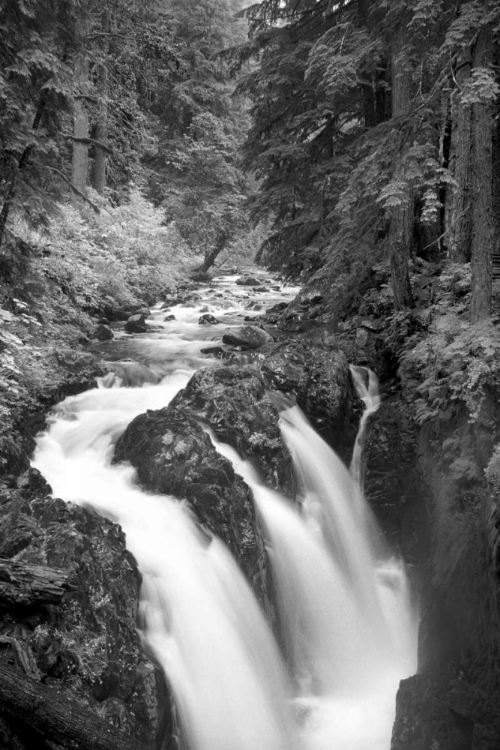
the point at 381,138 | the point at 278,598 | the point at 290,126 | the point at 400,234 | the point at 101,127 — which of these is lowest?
the point at 278,598

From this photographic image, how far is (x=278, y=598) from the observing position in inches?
281

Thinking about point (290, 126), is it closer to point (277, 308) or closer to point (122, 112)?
point (277, 308)

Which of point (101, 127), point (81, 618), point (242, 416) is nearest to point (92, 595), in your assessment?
point (81, 618)

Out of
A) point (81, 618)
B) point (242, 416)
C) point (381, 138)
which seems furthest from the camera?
point (242, 416)

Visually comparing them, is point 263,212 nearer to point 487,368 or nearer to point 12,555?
point 487,368

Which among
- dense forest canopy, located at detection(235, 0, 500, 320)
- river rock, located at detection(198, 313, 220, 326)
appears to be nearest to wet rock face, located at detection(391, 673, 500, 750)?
dense forest canopy, located at detection(235, 0, 500, 320)

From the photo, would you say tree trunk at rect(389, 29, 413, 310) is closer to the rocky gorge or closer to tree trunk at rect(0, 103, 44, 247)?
the rocky gorge

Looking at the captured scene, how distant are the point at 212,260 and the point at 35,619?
23.2 metres

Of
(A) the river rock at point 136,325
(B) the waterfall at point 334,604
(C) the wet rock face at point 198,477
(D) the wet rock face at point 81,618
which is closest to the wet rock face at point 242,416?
(B) the waterfall at point 334,604

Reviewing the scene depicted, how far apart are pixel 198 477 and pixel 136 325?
335 inches

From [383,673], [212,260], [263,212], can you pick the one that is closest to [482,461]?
[383,673]

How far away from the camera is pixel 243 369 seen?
32.3 ft

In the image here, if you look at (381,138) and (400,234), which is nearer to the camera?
(381,138)

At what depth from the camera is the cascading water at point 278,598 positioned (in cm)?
564
